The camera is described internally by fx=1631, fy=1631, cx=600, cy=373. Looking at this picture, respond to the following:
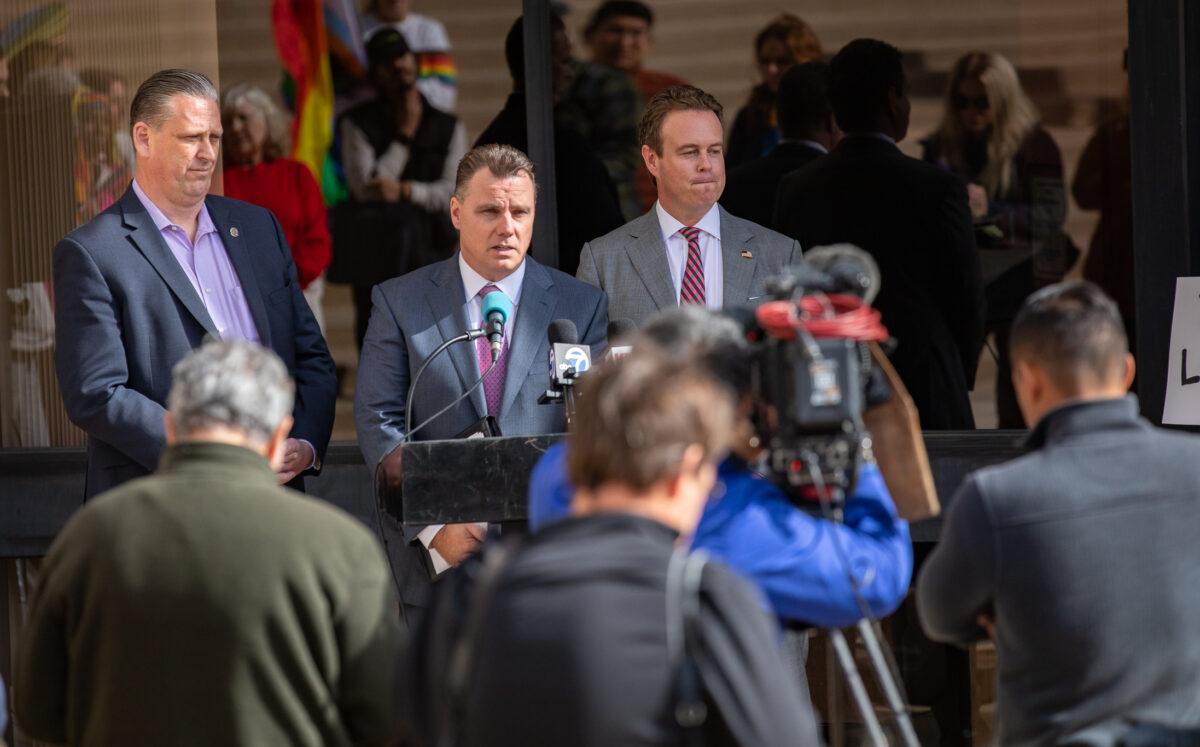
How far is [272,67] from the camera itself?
20.6 feet

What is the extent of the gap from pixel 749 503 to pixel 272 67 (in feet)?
14.1

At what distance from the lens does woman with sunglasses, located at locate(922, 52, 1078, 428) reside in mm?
5719

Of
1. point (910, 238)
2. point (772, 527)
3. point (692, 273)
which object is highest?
point (910, 238)

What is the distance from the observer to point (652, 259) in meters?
4.72

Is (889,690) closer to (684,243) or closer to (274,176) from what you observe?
(684,243)

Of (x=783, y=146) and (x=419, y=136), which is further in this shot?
(x=419, y=136)

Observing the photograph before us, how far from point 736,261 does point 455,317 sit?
0.84 meters

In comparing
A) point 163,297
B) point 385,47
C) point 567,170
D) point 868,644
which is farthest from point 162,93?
point 868,644

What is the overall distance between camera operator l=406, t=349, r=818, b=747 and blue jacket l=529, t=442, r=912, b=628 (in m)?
0.27

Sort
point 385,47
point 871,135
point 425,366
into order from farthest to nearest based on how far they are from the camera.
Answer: point 385,47 < point 871,135 < point 425,366

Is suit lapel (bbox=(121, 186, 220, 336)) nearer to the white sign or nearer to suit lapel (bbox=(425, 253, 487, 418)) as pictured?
suit lapel (bbox=(425, 253, 487, 418))

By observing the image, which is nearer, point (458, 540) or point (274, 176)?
point (458, 540)

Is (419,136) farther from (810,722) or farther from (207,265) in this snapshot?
(810,722)

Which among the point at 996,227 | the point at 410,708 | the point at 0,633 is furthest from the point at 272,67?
the point at 410,708
